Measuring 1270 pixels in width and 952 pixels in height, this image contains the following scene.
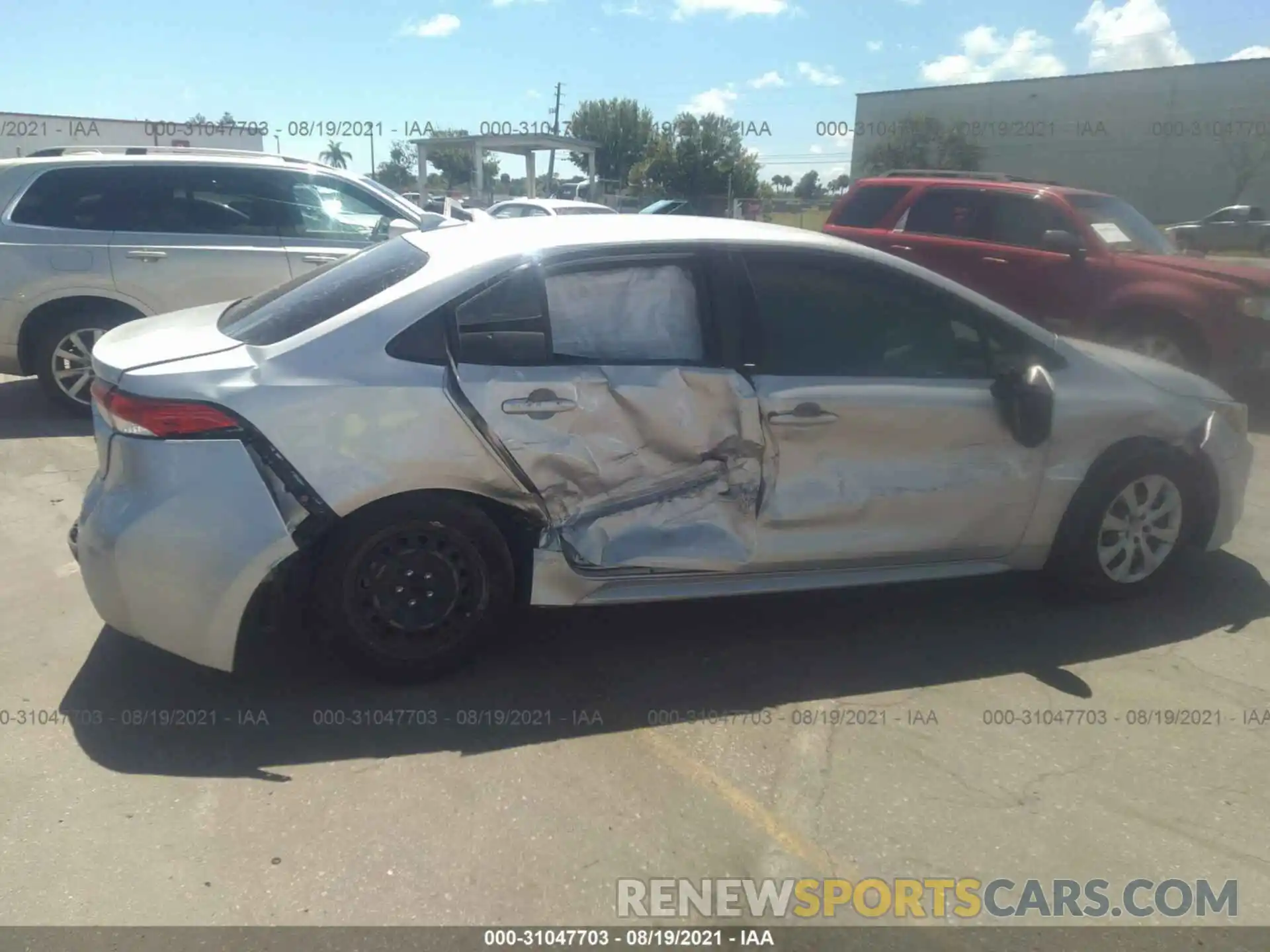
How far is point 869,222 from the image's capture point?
10055mm

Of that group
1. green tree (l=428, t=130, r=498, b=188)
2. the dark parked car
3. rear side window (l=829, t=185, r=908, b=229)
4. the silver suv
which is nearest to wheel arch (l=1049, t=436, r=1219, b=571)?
the silver suv

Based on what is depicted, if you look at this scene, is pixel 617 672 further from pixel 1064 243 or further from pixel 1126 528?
pixel 1064 243

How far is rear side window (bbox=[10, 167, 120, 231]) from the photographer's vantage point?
273 inches

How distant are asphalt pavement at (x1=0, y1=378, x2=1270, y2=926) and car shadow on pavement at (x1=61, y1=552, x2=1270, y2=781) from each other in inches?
0.5

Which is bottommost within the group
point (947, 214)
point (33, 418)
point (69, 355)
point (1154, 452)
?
point (33, 418)

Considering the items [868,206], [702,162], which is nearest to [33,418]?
[868,206]

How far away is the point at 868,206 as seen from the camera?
10133mm

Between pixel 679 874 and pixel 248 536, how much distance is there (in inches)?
66.8

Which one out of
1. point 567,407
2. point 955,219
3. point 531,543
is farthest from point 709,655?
Result: point 955,219

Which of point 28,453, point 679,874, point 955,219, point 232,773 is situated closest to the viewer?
point 679,874

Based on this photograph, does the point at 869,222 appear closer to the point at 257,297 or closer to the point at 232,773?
the point at 257,297

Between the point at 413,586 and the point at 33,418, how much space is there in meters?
5.24
